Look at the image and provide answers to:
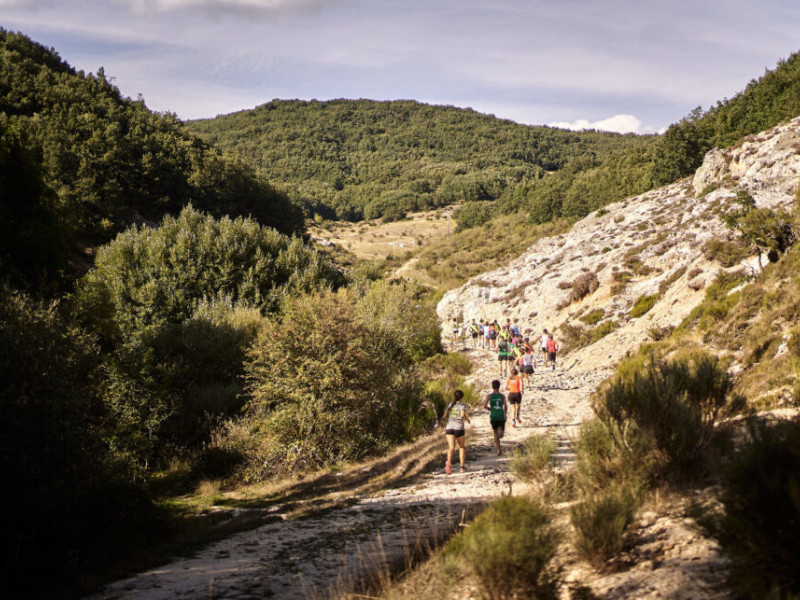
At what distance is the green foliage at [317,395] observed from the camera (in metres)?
14.7

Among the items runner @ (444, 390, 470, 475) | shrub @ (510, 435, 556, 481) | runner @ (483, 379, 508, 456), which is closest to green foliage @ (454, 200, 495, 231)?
runner @ (483, 379, 508, 456)

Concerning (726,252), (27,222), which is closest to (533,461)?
(27,222)

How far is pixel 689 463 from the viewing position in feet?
21.4

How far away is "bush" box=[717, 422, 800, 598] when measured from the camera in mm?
3781

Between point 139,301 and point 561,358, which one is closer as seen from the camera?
point 139,301

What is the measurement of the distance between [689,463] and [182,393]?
16.0 metres

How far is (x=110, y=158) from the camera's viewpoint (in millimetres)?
41125

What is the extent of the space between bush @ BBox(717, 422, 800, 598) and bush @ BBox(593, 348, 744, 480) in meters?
1.80

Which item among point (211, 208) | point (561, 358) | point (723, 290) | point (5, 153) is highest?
point (211, 208)

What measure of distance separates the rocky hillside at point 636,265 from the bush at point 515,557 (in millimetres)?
21178

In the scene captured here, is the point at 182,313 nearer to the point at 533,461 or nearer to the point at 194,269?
the point at 194,269

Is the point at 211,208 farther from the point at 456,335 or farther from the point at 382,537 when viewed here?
the point at 382,537

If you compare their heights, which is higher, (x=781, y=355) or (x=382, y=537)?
(x=781, y=355)

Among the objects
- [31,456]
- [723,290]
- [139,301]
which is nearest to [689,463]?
[31,456]
